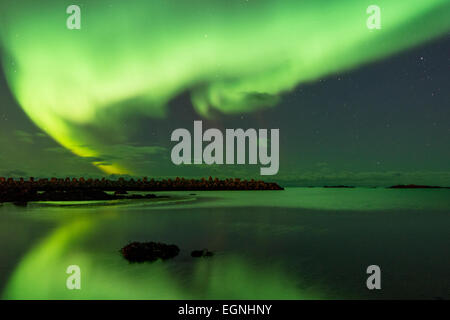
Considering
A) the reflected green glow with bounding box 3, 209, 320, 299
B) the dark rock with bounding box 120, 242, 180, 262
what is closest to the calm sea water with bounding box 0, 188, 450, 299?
the reflected green glow with bounding box 3, 209, 320, 299

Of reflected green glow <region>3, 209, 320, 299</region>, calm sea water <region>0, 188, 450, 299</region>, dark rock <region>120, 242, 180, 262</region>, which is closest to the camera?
reflected green glow <region>3, 209, 320, 299</region>

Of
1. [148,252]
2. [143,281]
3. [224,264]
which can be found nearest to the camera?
[143,281]

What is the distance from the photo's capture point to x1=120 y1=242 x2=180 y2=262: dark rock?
2239 centimetres

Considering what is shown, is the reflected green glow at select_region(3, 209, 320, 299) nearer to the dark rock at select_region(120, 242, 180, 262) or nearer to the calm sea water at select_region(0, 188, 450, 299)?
the calm sea water at select_region(0, 188, 450, 299)

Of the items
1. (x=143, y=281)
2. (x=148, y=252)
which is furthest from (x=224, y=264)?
(x=143, y=281)

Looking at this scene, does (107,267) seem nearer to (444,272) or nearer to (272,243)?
(272,243)

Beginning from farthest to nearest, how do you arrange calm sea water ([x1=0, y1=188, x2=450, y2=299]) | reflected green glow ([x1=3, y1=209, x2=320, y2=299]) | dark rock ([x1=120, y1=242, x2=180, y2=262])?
dark rock ([x1=120, y1=242, x2=180, y2=262]) < calm sea water ([x1=0, y1=188, x2=450, y2=299]) < reflected green glow ([x1=3, y1=209, x2=320, y2=299])

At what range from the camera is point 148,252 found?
22625 millimetres

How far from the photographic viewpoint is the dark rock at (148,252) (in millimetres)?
22391

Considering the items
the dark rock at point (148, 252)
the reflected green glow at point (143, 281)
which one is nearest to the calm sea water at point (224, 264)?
the reflected green glow at point (143, 281)

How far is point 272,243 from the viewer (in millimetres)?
32594

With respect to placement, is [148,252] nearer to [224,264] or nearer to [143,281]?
[143,281]
